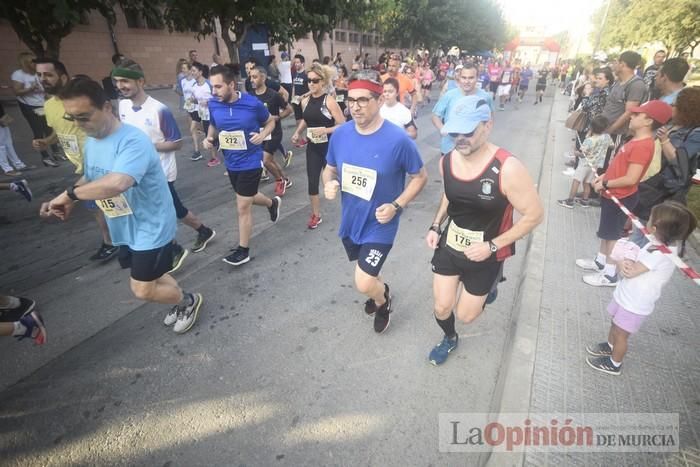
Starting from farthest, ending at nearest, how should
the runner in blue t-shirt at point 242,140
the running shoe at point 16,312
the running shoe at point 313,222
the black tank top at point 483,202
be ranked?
the running shoe at point 313,222, the runner in blue t-shirt at point 242,140, the running shoe at point 16,312, the black tank top at point 483,202

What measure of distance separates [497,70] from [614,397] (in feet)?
58.1

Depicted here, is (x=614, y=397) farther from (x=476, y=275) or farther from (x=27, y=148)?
(x=27, y=148)

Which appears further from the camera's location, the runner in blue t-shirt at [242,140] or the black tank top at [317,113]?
the black tank top at [317,113]

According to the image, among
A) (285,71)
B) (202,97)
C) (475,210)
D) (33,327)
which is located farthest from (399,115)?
(285,71)

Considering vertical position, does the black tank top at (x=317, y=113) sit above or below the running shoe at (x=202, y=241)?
above

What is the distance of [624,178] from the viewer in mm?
3486

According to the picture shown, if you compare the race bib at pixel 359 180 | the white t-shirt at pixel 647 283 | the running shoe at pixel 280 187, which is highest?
the race bib at pixel 359 180

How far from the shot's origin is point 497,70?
56.0 ft

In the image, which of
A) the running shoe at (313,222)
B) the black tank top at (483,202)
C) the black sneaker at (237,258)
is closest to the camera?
the black tank top at (483,202)

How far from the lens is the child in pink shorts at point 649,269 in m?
2.35

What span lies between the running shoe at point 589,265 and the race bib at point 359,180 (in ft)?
10.1

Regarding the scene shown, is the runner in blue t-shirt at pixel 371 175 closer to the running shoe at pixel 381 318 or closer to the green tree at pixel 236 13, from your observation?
the running shoe at pixel 381 318

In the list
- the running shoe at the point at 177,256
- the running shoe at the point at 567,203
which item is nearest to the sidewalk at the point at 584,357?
the running shoe at the point at 567,203

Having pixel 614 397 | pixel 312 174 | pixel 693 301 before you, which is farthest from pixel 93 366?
pixel 693 301
